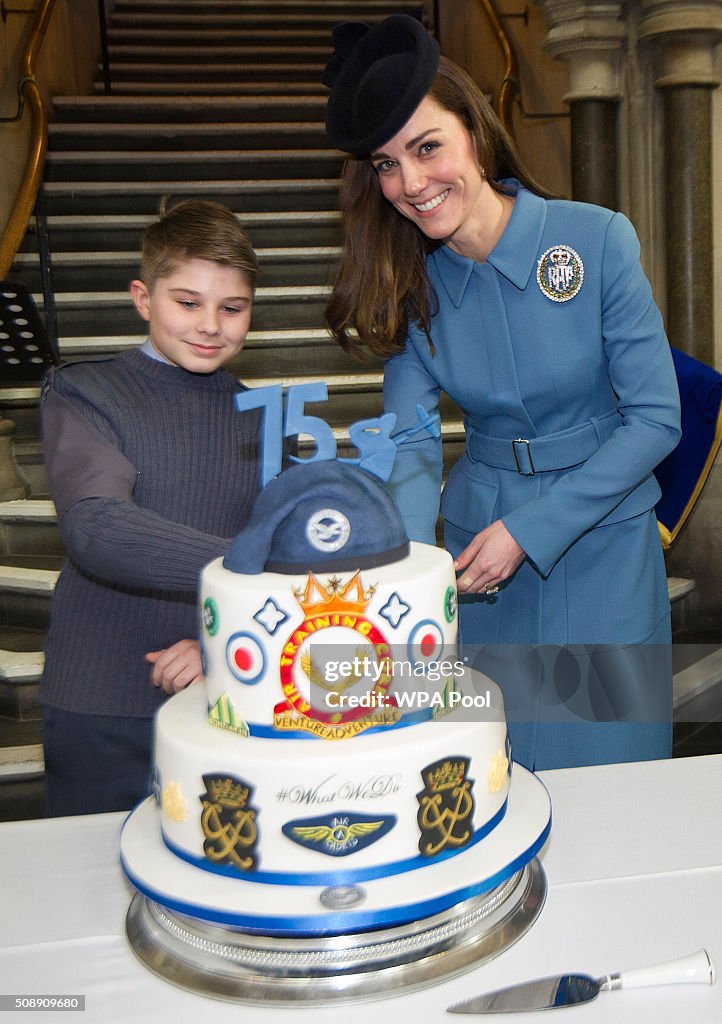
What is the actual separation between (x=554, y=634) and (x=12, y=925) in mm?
1047

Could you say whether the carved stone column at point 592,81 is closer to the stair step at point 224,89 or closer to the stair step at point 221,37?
the stair step at point 224,89

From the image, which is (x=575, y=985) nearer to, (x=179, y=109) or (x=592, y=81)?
(x=592, y=81)

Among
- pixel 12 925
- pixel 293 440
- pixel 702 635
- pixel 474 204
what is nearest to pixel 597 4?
pixel 702 635

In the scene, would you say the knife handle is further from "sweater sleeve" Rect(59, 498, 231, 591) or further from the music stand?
the music stand

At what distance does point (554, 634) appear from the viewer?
1797 mm

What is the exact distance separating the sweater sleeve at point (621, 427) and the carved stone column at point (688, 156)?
241 cm

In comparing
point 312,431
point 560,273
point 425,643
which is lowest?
point 425,643

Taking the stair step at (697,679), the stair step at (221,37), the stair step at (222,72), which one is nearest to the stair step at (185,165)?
the stair step at (222,72)

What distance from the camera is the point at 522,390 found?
171 centimetres

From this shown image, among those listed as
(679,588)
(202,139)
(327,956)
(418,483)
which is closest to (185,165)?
(202,139)

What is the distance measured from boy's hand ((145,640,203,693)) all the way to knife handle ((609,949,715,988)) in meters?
0.70

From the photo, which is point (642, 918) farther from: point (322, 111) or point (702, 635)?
point (322, 111)

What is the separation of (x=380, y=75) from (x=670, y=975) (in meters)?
1.23

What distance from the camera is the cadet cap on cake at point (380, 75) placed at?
1466 mm
